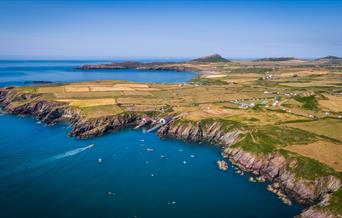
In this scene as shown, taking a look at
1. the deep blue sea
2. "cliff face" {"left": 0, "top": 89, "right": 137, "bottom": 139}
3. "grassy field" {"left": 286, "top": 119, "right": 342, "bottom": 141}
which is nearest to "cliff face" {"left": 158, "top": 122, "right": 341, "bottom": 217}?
the deep blue sea

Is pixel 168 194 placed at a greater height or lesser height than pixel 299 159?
lesser

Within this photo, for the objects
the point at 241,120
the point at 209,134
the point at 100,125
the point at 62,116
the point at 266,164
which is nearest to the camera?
the point at 266,164

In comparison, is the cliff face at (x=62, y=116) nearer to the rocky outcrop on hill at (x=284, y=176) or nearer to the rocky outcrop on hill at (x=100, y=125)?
the rocky outcrop on hill at (x=100, y=125)

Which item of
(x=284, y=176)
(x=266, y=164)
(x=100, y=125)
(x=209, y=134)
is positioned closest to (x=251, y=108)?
(x=209, y=134)

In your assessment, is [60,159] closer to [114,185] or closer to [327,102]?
[114,185]

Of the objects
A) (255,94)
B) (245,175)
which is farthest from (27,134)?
(255,94)

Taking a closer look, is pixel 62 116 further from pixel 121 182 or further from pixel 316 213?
pixel 316 213
